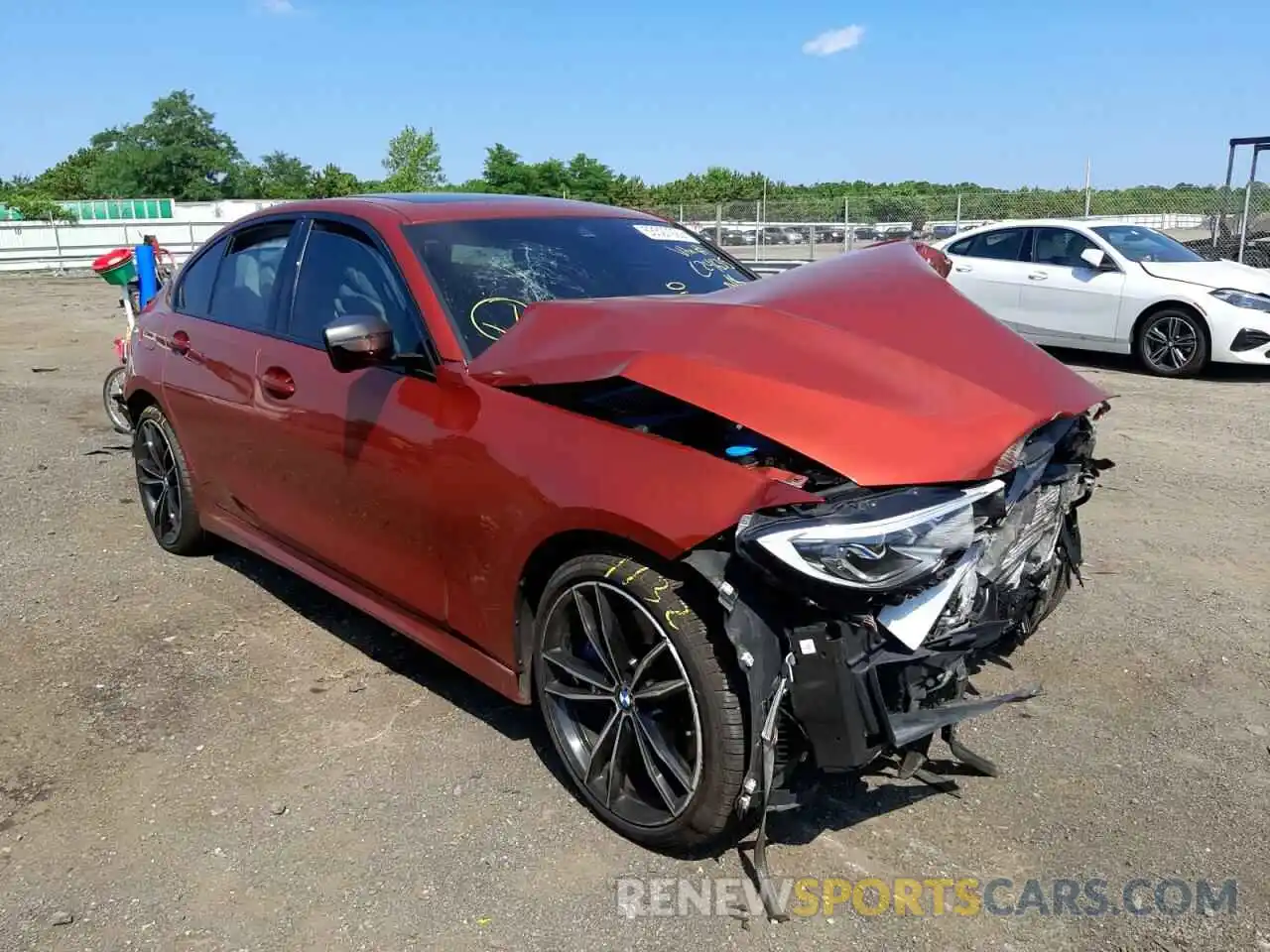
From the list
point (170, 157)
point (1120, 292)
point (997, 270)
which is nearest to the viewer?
point (1120, 292)

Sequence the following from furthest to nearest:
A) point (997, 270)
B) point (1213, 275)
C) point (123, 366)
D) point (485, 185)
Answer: point (485, 185) < point (997, 270) < point (1213, 275) < point (123, 366)

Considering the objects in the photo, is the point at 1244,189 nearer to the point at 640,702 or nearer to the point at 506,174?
the point at 640,702

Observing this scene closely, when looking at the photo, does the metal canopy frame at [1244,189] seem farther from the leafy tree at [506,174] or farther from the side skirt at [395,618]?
the leafy tree at [506,174]

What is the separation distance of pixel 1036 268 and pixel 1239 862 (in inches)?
362

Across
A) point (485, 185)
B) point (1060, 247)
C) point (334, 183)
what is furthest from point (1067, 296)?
point (334, 183)

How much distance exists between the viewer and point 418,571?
3.38m

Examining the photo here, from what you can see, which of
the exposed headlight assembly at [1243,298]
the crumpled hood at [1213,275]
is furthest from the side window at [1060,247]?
the exposed headlight assembly at [1243,298]

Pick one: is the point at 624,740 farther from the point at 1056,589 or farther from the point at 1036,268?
the point at 1036,268

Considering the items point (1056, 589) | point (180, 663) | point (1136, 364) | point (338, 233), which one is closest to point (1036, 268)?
point (1136, 364)

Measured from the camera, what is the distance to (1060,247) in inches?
427

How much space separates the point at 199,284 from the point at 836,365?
3476 millimetres

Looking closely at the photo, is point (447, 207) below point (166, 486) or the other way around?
the other way around

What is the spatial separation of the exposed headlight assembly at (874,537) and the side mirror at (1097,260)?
29.9ft

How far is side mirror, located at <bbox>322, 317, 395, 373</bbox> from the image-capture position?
322cm
